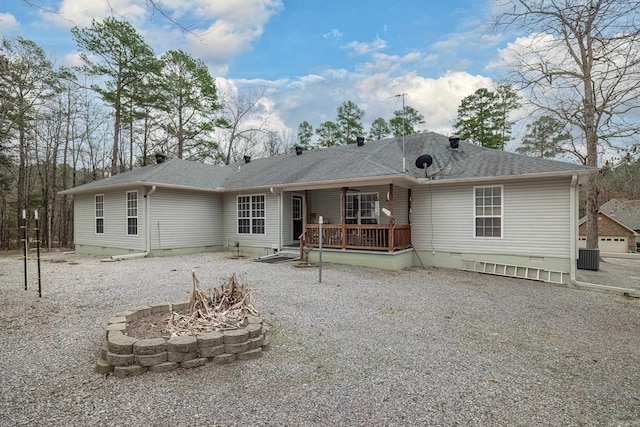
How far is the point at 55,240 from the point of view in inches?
964

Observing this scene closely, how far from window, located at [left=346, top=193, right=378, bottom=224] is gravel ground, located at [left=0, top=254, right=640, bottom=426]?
5.06m

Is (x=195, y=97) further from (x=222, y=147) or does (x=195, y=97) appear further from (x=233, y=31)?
(x=233, y=31)

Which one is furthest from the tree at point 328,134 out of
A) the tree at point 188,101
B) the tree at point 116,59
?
the tree at point 116,59

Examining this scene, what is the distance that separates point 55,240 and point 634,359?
103ft

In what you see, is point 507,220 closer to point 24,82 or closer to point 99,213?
point 99,213

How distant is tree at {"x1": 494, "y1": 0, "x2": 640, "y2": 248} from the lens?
4270 millimetres

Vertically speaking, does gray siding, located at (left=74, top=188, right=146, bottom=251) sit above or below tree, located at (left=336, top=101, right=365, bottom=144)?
below

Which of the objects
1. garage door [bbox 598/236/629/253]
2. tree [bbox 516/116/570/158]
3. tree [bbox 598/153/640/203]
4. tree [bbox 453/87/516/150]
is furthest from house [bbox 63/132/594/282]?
garage door [bbox 598/236/629/253]

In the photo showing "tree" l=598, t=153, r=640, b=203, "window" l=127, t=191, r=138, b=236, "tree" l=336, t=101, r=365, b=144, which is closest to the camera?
"window" l=127, t=191, r=138, b=236

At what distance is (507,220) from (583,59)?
5984 mm

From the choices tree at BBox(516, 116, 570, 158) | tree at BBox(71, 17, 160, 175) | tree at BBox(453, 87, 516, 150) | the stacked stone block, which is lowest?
the stacked stone block

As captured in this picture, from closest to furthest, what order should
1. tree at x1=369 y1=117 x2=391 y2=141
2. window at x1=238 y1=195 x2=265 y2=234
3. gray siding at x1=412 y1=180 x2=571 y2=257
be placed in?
gray siding at x1=412 y1=180 x2=571 y2=257 → window at x1=238 y1=195 x2=265 y2=234 → tree at x1=369 y1=117 x2=391 y2=141

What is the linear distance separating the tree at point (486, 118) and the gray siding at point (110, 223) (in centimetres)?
2088

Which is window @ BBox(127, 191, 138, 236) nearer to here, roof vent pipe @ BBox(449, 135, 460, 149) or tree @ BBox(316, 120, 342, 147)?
roof vent pipe @ BBox(449, 135, 460, 149)
